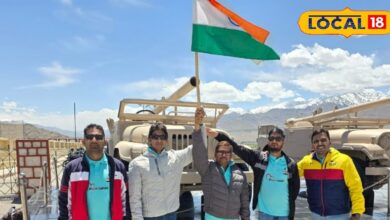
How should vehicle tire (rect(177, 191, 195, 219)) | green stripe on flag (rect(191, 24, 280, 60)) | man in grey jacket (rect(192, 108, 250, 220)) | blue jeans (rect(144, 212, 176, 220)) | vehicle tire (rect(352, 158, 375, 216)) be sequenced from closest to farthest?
blue jeans (rect(144, 212, 176, 220)), man in grey jacket (rect(192, 108, 250, 220)), green stripe on flag (rect(191, 24, 280, 60)), vehicle tire (rect(177, 191, 195, 219)), vehicle tire (rect(352, 158, 375, 216))

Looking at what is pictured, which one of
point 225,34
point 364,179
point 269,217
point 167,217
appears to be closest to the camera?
point 167,217

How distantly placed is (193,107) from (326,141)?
4.34m

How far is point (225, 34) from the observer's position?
478 cm

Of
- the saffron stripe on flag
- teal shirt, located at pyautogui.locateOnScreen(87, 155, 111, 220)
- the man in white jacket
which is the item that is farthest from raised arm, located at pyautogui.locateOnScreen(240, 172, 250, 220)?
the saffron stripe on flag

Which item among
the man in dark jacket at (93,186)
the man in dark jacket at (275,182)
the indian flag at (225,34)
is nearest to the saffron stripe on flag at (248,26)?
the indian flag at (225,34)

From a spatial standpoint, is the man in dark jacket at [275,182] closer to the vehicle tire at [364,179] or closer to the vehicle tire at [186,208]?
the vehicle tire at [186,208]

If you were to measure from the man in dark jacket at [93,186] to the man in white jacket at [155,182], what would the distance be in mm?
202

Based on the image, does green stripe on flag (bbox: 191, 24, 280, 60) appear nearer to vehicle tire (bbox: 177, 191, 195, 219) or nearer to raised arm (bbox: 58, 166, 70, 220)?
raised arm (bbox: 58, 166, 70, 220)

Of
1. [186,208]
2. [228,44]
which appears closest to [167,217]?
[228,44]

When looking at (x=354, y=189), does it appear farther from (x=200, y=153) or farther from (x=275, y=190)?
(x=200, y=153)

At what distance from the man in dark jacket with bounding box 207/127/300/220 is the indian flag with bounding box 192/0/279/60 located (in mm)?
1033

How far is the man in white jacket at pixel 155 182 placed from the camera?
12.4 feet

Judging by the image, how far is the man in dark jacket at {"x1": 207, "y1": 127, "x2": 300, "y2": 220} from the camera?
13.6ft

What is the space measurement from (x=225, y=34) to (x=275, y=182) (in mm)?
1668
